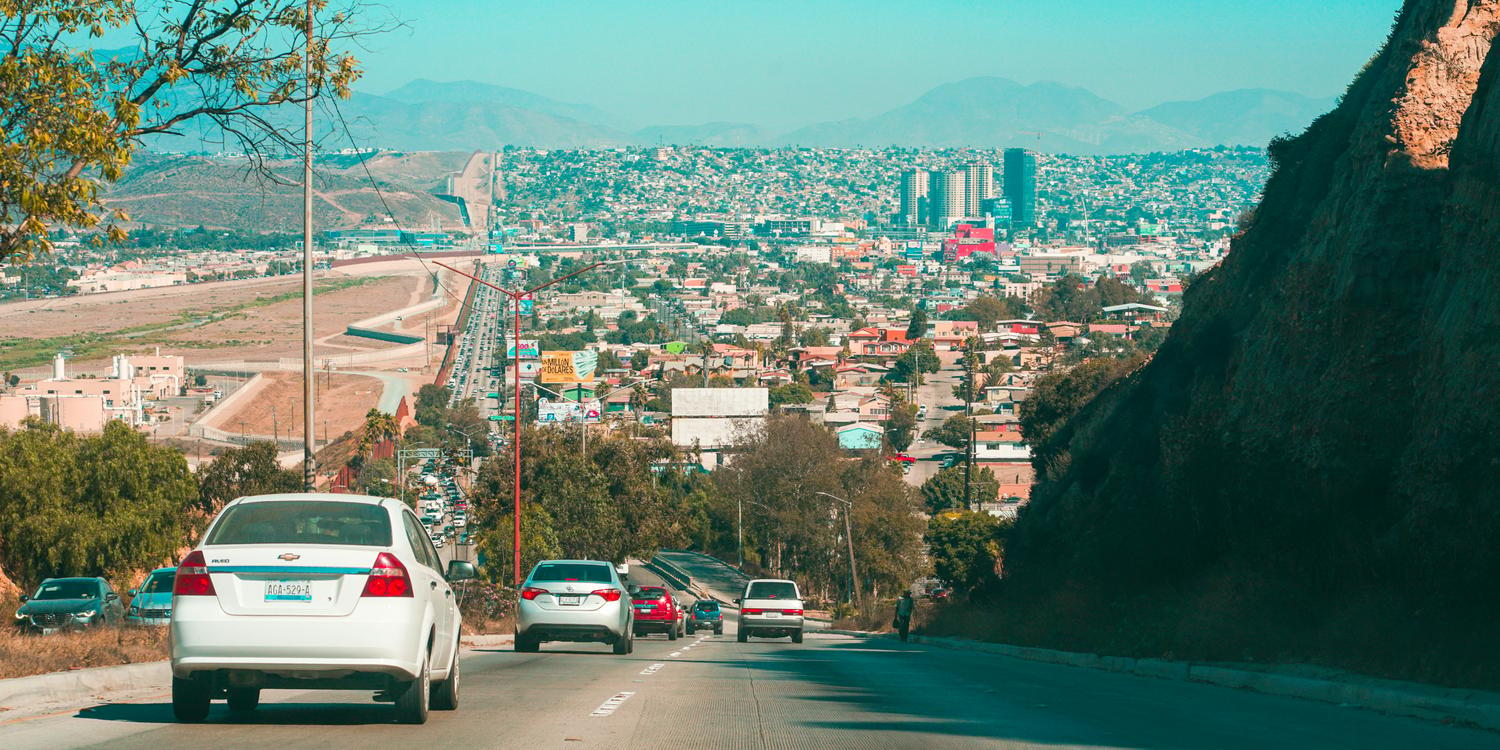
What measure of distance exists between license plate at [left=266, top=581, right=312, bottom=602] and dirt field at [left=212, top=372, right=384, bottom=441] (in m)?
131

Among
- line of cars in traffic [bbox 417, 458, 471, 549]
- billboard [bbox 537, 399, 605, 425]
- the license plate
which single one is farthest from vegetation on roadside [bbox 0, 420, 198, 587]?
billboard [bbox 537, 399, 605, 425]

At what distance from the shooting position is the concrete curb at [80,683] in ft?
42.8

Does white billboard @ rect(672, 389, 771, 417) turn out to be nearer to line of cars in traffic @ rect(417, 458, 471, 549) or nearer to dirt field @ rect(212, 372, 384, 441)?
dirt field @ rect(212, 372, 384, 441)

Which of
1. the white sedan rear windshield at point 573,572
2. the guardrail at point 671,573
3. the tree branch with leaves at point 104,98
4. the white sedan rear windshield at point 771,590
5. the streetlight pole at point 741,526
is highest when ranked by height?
the tree branch with leaves at point 104,98

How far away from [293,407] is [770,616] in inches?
4959

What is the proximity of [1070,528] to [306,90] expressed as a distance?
930 inches

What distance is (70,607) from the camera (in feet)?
88.7

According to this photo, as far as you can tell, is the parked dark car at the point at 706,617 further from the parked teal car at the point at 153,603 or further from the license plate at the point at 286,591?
the license plate at the point at 286,591

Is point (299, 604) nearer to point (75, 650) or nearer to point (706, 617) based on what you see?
point (75, 650)

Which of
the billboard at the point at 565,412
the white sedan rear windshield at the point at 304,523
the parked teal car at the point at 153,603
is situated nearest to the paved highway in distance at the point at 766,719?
the white sedan rear windshield at the point at 304,523

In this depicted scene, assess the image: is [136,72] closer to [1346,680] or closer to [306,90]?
[306,90]

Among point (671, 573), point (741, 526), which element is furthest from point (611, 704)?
point (741, 526)

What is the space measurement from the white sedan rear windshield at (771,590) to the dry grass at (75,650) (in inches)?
812

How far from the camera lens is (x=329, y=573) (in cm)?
1114
